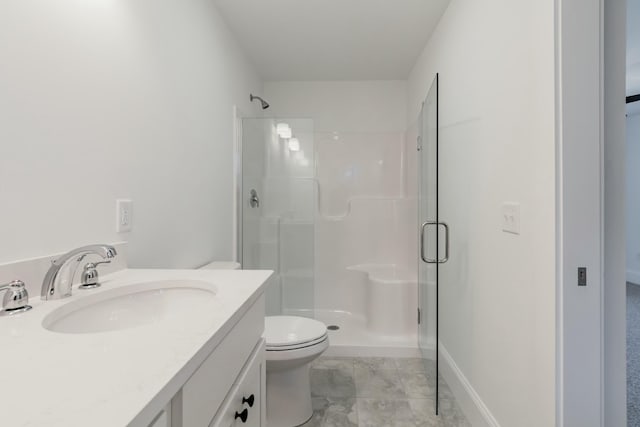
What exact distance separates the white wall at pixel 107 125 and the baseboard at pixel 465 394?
157 centimetres

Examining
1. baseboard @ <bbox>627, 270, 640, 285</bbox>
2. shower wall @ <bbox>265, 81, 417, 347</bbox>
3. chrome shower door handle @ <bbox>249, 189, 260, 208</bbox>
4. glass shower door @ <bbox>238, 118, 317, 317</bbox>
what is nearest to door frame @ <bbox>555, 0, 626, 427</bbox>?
glass shower door @ <bbox>238, 118, 317, 317</bbox>

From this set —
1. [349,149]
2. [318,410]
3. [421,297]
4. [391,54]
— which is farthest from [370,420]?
Result: [391,54]

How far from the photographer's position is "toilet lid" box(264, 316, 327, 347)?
1.67 m

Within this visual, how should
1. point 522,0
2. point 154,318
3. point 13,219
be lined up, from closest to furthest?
point 13,219 < point 154,318 < point 522,0

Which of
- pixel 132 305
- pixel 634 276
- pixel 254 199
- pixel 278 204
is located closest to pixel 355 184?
pixel 278 204

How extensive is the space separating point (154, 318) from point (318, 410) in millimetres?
1274

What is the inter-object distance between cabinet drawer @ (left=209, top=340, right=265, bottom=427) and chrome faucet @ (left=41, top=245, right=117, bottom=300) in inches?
19.2

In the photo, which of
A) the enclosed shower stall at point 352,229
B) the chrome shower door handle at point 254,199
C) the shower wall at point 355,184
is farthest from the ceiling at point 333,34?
the chrome shower door handle at point 254,199

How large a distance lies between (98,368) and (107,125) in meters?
0.93

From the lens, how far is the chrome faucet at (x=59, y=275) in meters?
0.82

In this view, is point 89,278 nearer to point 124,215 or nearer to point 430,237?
point 124,215

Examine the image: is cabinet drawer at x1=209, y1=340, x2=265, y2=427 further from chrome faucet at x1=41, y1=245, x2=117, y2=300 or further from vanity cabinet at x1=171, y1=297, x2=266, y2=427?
chrome faucet at x1=41, y1=245, x2=117, y2=300

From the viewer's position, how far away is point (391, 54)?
2.66m

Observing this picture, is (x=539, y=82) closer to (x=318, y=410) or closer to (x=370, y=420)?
(x=370, y=420)
